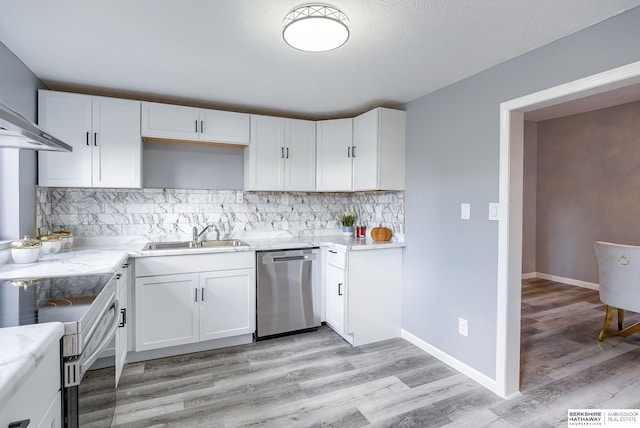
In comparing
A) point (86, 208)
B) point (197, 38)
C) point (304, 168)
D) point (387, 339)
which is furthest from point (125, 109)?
point (387, 339)

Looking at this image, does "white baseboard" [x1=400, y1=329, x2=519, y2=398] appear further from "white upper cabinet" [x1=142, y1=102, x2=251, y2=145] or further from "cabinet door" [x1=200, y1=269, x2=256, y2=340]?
"white upper cabinet" [x1=142, y1=102, x2=251, y2=145]

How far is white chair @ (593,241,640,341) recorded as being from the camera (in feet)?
9.30

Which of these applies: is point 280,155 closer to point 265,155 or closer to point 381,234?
point 265,155

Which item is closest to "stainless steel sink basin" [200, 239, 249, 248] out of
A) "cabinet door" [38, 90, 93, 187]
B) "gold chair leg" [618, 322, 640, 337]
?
"cabinet door" [38, 90, 93, 187]

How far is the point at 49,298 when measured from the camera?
53.4 inches

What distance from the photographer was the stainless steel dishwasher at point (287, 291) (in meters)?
3.02

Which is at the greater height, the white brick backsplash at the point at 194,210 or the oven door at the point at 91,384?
the white brick backsplash at the point at 194,210

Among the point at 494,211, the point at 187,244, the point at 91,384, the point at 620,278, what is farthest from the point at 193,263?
the point at 620,278

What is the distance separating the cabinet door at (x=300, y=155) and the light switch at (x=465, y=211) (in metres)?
1.55

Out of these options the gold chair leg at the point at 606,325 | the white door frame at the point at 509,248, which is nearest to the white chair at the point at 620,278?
the gold chair leg at the point at 606,325

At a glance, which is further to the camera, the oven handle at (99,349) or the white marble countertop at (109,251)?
the white marble countertop at (109,251)

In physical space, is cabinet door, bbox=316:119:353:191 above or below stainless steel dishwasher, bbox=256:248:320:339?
above

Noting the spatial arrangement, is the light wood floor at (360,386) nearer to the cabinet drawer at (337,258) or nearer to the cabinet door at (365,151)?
the cabinet drawer at (337,258)

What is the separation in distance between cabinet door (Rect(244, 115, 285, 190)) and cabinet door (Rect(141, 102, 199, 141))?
1.80ft
